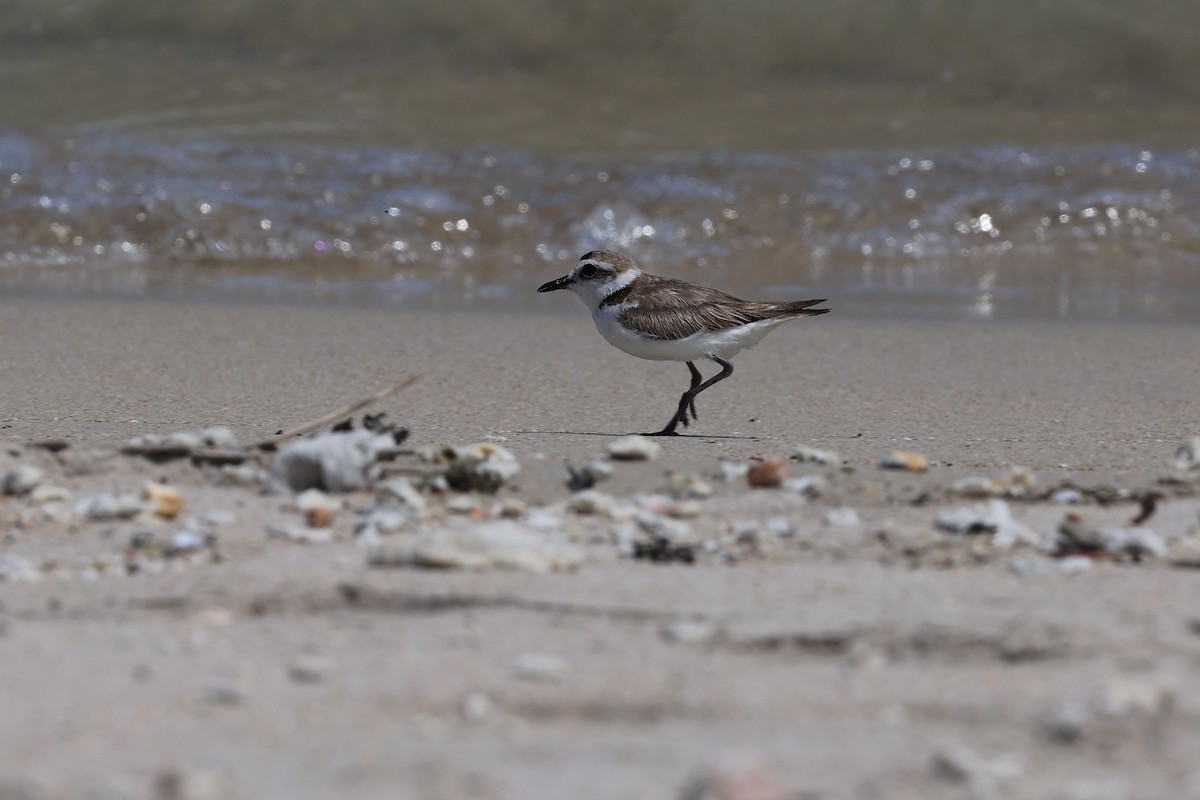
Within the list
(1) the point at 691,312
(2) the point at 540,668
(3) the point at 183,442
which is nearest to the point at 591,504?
(3) the point at 183,442

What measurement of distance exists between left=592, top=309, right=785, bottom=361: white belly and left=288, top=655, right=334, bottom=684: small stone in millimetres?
2774

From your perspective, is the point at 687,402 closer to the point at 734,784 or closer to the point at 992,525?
the point at 992,525

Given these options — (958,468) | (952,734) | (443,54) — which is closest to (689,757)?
(952,734)

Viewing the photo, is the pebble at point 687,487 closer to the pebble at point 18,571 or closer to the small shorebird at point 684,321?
the small shorebird at point 684,321

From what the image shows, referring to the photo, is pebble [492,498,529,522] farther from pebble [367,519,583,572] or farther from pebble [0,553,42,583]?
pebble [0,553,42,583]

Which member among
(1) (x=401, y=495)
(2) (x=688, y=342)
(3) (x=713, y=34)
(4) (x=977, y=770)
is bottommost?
(4) (x=977, y=770)

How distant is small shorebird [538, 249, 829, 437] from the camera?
4.88 metres

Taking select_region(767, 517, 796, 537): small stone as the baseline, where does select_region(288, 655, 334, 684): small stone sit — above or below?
below

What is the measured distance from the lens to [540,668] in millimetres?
2193

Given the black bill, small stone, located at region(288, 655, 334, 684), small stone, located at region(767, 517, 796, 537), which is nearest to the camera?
small stone, located at region(288, 655, 334, 684)

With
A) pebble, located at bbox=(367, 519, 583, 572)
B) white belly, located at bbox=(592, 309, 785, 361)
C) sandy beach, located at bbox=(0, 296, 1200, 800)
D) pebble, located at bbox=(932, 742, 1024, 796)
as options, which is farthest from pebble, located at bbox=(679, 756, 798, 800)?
white belly, located at bbox=(592, 309, 785, 361)

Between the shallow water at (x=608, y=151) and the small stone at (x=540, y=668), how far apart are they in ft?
18.7

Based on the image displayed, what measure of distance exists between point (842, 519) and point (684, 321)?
178 cm

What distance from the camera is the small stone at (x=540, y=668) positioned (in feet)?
7.16
